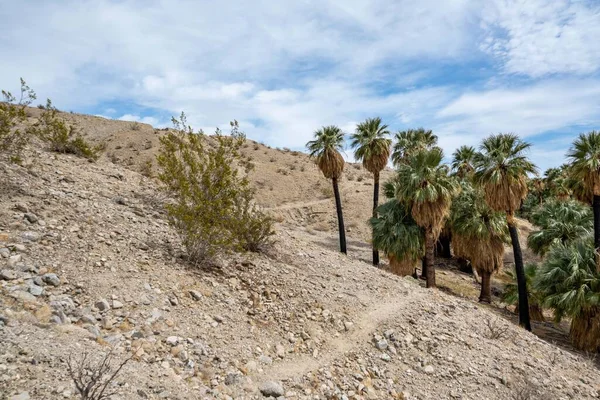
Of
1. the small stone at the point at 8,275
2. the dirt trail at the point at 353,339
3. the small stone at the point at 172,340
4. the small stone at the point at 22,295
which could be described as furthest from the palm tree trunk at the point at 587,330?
the small stone at the point at 8,275

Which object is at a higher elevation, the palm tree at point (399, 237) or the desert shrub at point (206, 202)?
the desert shrub at point (206, 202)

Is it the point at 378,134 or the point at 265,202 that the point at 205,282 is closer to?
the point at 378,134

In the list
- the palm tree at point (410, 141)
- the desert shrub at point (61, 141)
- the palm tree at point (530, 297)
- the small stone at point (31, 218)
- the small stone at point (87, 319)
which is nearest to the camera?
the small stone at point (87, 319)

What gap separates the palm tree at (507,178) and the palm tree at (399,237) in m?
4.23

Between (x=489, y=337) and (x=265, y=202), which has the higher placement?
(x=265, y=202)

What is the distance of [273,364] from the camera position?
7230 mm

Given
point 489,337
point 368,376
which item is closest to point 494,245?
point 489,337

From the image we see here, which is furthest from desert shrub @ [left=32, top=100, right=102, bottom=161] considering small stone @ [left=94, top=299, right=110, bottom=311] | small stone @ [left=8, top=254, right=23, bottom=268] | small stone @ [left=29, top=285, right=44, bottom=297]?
small stone @ [left=94, top=299, right=110, bottom=311]

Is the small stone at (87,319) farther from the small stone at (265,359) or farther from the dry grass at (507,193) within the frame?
the dry grass at (507,193)

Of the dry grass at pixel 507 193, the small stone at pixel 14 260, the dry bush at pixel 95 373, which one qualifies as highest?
the dry grass at pixel 507 193

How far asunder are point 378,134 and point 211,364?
923 inches

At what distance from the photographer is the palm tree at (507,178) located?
1755 centimetres

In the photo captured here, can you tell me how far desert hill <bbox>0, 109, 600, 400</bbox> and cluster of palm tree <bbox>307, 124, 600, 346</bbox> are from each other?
19.8 ft

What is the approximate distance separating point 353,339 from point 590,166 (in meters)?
17.0
